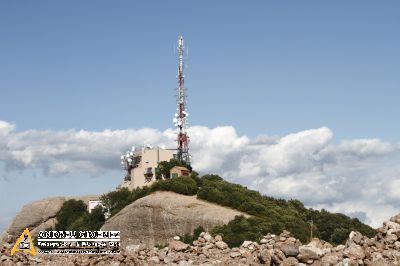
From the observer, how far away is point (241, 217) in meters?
53.8

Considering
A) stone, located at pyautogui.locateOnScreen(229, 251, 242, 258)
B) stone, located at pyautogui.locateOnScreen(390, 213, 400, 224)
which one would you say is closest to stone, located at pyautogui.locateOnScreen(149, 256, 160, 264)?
stone, located at pyautogui.locateOnScreen(229, 251, 242, 258)

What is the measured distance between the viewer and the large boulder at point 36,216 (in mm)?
76438

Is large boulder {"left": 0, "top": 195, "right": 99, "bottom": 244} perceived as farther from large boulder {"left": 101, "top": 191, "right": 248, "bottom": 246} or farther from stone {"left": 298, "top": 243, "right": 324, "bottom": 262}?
stone {"left": 298, "top": 243, "right": 324, "bottom": 262}

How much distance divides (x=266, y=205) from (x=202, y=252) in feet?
111

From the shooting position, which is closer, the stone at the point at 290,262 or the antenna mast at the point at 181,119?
the stone at the point at 290,262

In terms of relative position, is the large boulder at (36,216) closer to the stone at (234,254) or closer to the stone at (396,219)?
the stone at (234,254)

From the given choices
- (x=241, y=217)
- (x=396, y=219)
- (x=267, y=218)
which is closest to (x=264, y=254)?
(x=396, y=219)

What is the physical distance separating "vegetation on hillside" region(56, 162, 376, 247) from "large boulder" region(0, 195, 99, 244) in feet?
5.14

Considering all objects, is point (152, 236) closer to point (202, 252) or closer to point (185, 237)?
point (185, 237)

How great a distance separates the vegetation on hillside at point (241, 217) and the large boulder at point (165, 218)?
184cm

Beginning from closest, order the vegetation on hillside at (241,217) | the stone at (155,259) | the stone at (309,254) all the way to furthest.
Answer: the stone at (309,254) < the stone at (155,259) < the vegetation on hillside at (241,217)

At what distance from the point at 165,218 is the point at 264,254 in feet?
101

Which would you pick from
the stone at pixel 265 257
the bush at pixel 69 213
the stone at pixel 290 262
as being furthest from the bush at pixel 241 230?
the bush at pixel 69 213

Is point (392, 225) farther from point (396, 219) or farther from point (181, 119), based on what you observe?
point (181, 119)
